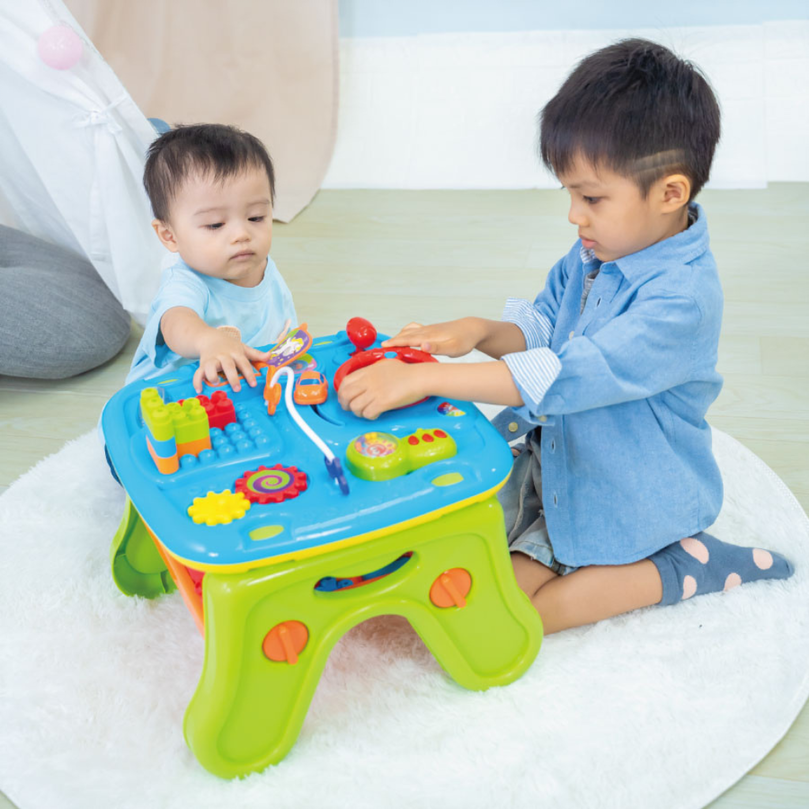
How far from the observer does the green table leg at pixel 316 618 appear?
723 mm

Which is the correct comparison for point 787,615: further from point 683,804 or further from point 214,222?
point 214,222

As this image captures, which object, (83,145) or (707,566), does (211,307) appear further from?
(707,566)

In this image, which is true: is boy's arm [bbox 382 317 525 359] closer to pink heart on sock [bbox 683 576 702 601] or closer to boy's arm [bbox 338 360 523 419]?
boy's arm [bbox 338 360 523 419]

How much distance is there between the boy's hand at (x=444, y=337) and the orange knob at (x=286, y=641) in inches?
12.0

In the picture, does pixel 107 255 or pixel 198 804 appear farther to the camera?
pixel 107 255

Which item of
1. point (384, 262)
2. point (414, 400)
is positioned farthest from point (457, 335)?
point (384, 262)

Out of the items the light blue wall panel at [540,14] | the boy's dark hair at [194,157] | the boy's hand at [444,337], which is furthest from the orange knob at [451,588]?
the light blue wall panel at [540,14]

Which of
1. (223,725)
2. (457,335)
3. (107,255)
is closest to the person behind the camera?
(223,725)

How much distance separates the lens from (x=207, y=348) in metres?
0.96

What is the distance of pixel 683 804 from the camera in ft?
2.53

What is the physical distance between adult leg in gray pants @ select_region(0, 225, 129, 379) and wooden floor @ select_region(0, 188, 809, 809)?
5cm

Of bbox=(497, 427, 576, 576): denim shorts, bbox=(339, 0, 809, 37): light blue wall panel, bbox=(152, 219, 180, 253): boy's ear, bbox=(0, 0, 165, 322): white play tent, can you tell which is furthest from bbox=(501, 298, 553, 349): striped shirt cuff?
bbox=(339, 0, 809, 37): light blue wall panel

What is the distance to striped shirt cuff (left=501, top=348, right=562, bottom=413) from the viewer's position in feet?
2.64

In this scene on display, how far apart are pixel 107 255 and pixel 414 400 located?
0.91 m
